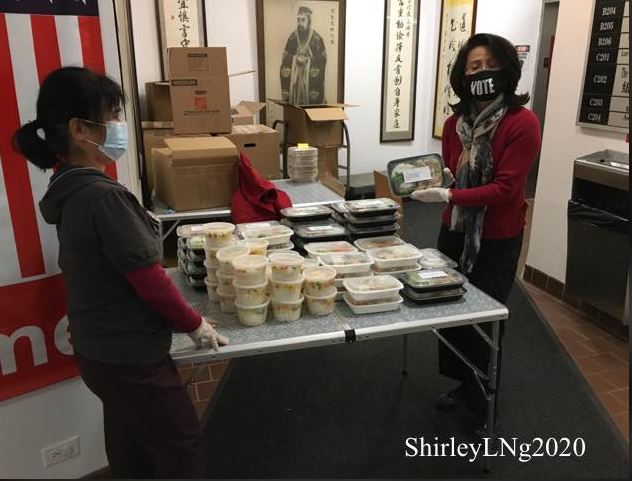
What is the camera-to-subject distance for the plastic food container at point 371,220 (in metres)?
2.29

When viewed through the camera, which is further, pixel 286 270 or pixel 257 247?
pixel 257 247

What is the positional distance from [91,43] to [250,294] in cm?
97

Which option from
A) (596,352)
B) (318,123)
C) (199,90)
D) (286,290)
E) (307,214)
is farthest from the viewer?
(318,123)

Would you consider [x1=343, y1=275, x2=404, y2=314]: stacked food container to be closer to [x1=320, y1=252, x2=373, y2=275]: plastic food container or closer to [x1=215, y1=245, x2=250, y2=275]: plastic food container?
[x1=320, y1=252, x2=373, y2=275]: plastic food container

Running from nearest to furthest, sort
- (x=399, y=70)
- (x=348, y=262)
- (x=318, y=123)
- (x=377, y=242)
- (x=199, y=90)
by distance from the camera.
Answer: (x=348, y=262) → (x=377, y=242) → (x=199, y=90) → (x=318, y=123) → (x=399, y=70)

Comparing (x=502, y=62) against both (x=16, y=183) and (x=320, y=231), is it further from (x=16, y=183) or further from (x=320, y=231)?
(x=16, y=183)

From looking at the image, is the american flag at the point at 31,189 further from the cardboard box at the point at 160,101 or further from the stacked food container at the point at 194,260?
the cardboard box at the point at 160,101

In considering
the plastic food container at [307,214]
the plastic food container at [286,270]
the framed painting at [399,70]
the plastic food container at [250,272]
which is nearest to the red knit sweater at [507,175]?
the plastic food container at [307,214]

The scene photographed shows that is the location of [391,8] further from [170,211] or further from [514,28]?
[170,211]

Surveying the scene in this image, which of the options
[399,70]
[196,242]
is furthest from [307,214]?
[399,70]

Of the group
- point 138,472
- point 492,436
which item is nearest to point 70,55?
point 138,472

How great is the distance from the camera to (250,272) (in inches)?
67.2

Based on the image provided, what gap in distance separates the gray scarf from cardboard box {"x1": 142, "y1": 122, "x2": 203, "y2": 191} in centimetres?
200

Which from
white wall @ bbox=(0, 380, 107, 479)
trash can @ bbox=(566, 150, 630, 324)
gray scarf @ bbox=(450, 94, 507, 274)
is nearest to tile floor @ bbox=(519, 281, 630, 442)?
trash can @ bbox=(566, 150, 630, 324)
